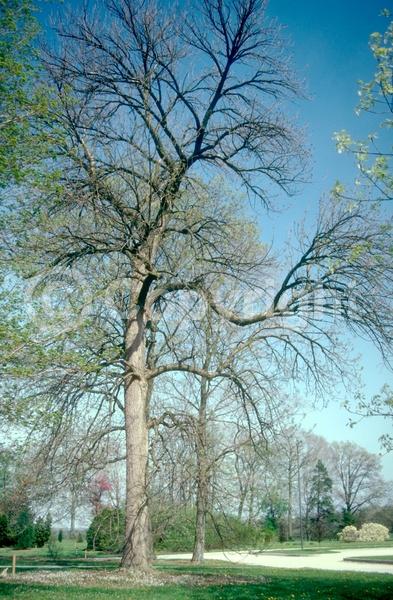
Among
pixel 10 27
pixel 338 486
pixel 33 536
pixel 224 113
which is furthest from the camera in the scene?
pixel 338 486

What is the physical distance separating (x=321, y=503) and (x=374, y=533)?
41.4 ft

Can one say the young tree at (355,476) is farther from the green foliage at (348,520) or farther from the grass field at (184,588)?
the grass field at (184,588)

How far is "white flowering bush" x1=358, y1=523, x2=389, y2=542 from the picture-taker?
44438 millimetres

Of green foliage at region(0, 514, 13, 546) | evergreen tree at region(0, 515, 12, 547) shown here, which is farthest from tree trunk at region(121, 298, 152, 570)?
evergreen tree at region(0, 515, 12, 547)

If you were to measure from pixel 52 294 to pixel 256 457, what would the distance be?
576 cm

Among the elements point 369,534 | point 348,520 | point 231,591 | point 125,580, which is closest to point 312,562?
point 231,591

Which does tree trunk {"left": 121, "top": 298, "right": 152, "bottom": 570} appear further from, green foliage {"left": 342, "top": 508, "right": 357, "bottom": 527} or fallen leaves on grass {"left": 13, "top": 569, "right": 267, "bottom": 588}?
green foliage {"left": 342, "top": 508, "right": 357, "bottom": 527}

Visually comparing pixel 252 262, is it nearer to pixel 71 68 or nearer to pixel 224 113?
pixel 224 113

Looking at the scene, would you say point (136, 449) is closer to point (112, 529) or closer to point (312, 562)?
point (112, 529)

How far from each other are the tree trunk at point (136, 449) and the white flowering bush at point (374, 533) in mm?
39348

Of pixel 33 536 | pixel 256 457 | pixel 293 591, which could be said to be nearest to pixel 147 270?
pixel 256 457

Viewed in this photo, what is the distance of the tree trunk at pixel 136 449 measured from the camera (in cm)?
1080

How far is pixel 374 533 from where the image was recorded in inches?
1763

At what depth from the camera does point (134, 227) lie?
440 inches
